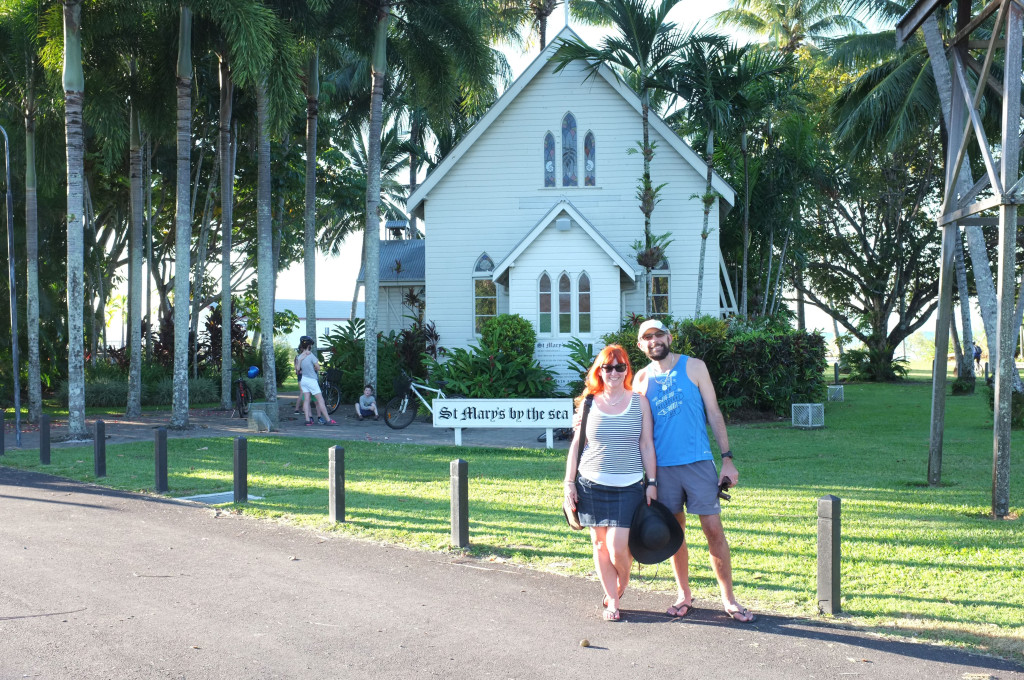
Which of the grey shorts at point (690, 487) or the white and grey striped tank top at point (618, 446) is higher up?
the white and grey striped tank top at point (618, 446)

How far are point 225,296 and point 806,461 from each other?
708 inches

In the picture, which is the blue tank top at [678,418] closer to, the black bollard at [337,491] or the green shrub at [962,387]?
the black bollard at [337,491]

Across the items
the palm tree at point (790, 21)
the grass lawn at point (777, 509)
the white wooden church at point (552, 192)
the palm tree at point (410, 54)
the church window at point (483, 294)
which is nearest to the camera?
the grass lawn at point (777, 509)

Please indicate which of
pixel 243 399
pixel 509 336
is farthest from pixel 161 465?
pixel 509 336

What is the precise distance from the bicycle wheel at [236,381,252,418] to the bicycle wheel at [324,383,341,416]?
190 cm

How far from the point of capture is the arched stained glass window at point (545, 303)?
80.4 feet

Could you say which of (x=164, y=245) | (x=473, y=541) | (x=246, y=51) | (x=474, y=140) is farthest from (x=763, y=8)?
(x=473, y=541)

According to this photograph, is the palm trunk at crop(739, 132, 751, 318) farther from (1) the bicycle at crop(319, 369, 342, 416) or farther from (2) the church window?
(1) the bicycle at crop(319, 369, 342, 416)

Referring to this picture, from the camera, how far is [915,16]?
11.8 m

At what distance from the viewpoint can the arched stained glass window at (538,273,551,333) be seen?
24500 mm

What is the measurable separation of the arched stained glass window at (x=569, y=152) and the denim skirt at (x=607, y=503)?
20399mm

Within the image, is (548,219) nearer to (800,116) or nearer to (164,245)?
(800,116)

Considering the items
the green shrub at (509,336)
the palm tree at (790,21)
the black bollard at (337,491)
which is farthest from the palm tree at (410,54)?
the palm tree at (790,21)

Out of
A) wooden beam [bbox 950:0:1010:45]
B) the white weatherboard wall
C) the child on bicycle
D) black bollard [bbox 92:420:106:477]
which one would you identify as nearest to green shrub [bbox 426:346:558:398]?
the child on bicycle
